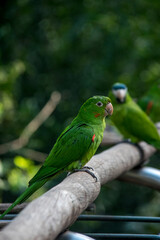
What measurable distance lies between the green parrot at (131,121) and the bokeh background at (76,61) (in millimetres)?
951

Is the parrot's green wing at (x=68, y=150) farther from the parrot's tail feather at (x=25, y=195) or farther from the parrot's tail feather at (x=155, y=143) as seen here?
the parrot's tail feather at (x=155, y=143)

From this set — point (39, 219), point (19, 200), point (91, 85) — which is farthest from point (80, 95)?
point (39, 219)

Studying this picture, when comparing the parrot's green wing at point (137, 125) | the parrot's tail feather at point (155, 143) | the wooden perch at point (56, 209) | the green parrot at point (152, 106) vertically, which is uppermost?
the wooden perch at point (56, 209)

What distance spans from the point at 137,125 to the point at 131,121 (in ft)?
0.22

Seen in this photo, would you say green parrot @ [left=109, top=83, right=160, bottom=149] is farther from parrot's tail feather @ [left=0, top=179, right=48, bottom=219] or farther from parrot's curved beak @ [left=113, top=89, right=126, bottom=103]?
parrot's tail feather @ [left=0, top=179, right=48, bottom=219]

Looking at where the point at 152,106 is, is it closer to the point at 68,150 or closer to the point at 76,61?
the point at 68,150

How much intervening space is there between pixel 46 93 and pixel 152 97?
75.3 inches

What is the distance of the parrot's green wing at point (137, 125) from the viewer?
2487 mm

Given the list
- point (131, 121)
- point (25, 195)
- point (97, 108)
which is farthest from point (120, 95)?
point (25, 195)

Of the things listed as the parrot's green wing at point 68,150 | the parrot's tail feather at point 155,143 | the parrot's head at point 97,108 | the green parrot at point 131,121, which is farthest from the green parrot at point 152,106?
the parrot's green wing at point 68,150

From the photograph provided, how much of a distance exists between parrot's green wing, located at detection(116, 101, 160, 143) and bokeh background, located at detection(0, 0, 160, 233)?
1.05 metres

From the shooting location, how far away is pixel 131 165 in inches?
75.2

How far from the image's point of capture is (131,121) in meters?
2.68

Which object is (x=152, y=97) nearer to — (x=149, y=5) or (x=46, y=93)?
(x=149, y=5)
